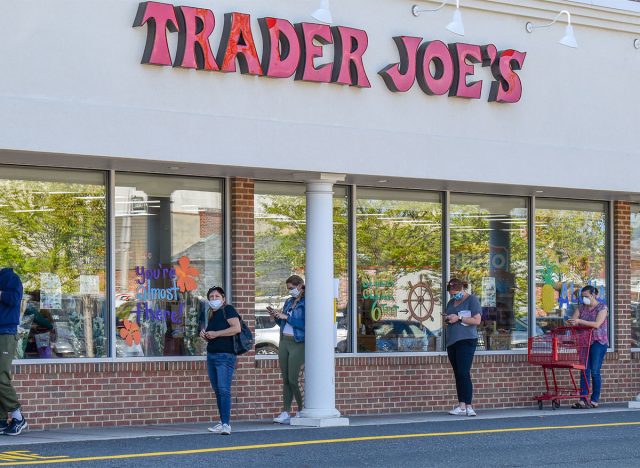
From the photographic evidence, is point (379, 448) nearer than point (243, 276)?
Yes

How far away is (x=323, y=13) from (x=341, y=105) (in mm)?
1509

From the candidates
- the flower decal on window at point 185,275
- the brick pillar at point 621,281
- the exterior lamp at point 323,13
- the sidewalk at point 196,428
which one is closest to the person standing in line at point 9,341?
the sidewalk at point 196,428

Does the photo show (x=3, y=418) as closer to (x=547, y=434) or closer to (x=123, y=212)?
(x=123, y=212)

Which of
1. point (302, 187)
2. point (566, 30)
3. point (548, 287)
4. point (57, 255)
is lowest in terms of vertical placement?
point (548, 287)

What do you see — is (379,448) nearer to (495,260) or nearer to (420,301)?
(420,301)

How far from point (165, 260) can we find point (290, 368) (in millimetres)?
2135

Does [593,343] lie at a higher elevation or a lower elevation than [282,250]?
lower

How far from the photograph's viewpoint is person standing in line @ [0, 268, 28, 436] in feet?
43.4

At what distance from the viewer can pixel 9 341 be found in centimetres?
1340

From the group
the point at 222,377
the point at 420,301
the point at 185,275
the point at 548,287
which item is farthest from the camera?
the point at 548,287

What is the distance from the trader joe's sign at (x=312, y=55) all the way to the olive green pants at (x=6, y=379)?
3.48m

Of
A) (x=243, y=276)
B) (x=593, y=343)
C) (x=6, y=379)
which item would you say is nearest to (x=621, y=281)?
(x=593, y=343)

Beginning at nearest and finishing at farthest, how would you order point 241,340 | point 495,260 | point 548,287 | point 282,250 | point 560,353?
point 241,340 → point 282,250 → point 560,353 → point 495,260 → point 548,287

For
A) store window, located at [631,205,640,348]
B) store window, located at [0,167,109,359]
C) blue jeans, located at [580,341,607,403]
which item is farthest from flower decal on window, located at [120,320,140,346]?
store window, located at [631,205,640,348]
